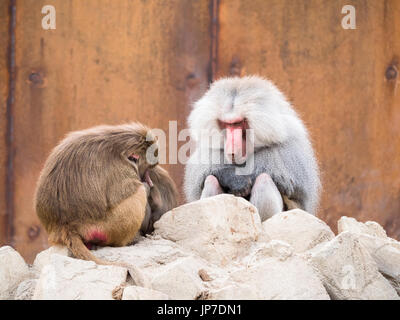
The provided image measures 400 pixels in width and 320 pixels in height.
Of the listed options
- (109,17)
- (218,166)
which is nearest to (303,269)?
(218,166)

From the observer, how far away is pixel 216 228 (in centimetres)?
293

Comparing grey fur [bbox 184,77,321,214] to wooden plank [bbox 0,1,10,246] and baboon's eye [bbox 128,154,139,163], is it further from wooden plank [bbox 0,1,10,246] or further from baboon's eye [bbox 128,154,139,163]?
wooden plank [bbox 0,1,10,246]

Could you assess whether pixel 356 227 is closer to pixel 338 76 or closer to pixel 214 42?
pixel 338 76

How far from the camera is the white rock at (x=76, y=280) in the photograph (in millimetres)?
2361

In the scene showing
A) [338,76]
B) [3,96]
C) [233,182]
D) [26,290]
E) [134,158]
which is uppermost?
[338,76]

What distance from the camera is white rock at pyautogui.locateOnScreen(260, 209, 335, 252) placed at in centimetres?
291

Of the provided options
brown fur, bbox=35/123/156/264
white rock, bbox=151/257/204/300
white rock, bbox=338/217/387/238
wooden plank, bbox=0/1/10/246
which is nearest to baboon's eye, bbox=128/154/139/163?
brown fur, bbox=35/123/156/264

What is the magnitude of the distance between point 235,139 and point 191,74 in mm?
1070

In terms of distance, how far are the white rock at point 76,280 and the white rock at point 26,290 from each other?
0.64 ft

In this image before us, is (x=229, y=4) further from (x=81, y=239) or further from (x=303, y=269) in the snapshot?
(x=303, y=269)

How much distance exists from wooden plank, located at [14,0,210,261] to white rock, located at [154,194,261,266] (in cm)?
167

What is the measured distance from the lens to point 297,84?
463 cm

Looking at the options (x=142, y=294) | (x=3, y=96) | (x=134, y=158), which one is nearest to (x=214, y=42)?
(x=3, y=96)

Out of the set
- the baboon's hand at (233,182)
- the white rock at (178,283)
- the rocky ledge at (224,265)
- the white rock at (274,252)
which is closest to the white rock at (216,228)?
the rocky ledge at (224,265)
